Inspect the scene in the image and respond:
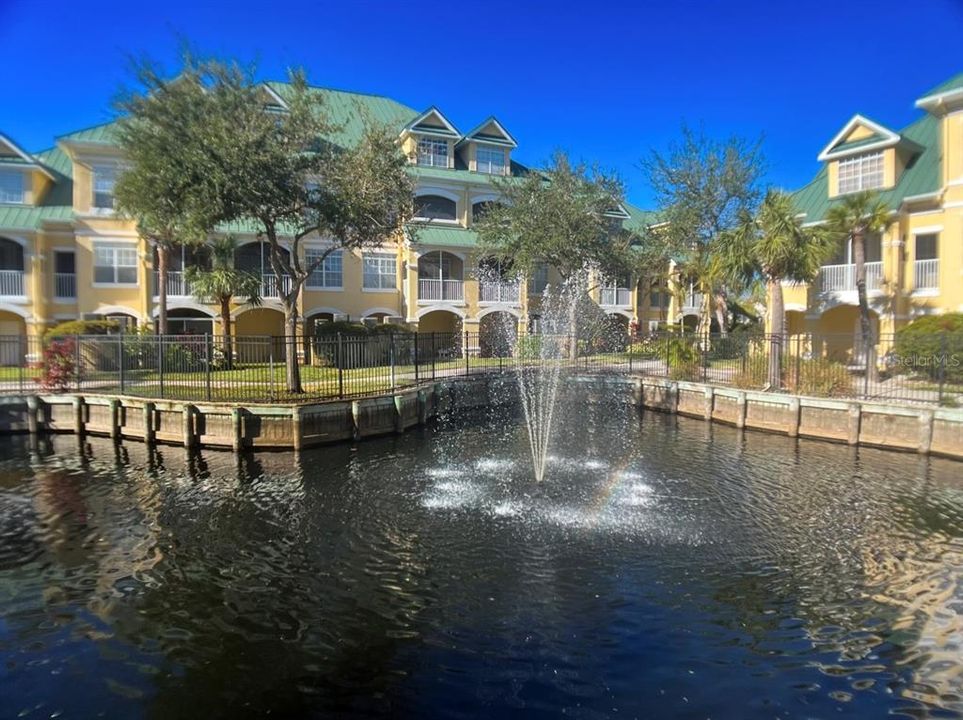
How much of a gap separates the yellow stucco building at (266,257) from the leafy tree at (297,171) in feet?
23.2

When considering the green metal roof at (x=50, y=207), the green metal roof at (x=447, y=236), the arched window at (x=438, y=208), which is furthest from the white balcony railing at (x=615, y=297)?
the green metal roof at (x=50, y=207)

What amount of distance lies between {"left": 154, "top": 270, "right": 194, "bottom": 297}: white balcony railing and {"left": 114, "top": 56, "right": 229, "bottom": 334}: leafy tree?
1387cm

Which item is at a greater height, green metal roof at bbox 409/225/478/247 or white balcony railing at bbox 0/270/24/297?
green metal roof at bbox 409/225/478/247

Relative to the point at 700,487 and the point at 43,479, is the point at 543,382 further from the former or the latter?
the point at 43,479

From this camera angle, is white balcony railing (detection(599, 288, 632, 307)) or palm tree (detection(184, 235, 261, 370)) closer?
palm tree (detection(184, 235, 261, 370))

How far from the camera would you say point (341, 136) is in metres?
36.3

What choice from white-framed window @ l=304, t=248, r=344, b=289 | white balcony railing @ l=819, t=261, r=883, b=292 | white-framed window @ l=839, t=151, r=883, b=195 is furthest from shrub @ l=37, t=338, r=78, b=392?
white-framed window @ l=839, t=151, r=883, b=195

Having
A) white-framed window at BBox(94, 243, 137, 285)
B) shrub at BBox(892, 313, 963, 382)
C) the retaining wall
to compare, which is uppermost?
white-framed window at BBox(94, 243, 137, 285)

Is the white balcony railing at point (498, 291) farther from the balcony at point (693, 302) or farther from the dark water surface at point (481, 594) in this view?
the dark water surface at point (481, 594)

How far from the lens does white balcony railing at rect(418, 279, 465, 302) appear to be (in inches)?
1442

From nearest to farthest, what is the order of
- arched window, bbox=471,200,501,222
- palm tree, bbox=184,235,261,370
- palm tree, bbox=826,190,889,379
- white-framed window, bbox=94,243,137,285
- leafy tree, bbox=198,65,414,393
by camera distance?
leafy tree, bbox=198,65,414,393, palm tree, bbox=826,190,889,379, palm tree, bbox=184,235,261,370, white-framed window, bbox=94,243,137,285, arched window, bbox=471,200,501,222

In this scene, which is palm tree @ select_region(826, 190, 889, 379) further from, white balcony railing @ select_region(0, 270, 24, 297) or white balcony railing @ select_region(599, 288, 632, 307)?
white balcony railing @ select_region(0, 270, 24, 297)

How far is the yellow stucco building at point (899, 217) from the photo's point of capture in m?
25.6

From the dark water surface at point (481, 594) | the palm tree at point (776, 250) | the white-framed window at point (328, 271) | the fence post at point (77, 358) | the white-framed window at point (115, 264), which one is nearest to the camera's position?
the dark water surface at point (481, 594)
